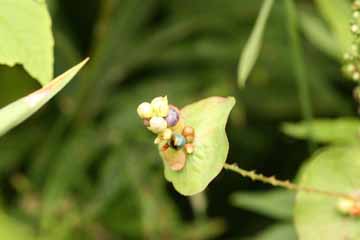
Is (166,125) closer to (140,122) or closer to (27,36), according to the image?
(27,36)

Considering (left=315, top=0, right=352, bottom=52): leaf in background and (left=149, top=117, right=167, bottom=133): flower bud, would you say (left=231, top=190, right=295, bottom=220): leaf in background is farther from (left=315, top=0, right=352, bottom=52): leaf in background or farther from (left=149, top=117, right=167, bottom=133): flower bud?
(left=149, top=117, right=167, bottom=133): flower bud

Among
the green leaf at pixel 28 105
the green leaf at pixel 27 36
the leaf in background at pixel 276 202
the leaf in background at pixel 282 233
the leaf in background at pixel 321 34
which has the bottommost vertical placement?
the leaf in background at pixel 282 233

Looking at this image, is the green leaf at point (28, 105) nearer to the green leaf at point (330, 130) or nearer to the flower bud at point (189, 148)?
the flower bud at point (189, 148)

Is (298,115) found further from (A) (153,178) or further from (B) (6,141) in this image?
(B) (6,141)

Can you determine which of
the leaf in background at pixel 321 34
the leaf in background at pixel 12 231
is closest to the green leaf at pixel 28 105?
the leaf in background at pixel 12 231

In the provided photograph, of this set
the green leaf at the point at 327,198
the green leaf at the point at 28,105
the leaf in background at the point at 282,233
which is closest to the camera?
the green leaf at the point at 28,105

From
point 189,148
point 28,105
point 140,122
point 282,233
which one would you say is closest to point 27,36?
point 28,105
